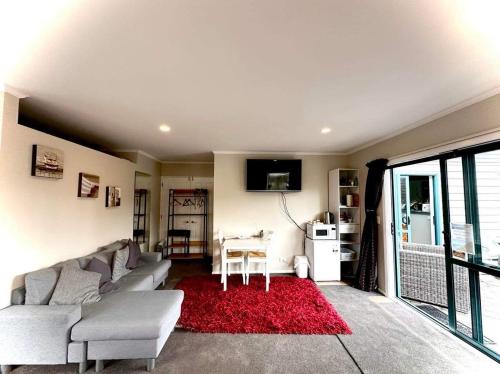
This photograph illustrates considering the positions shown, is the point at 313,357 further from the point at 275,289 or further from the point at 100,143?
the point at 100,143

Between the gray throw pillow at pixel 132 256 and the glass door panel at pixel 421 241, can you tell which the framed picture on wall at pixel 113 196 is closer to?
the gray throw pillow at pixel 132 256

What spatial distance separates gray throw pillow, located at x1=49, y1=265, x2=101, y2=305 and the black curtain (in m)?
3.80

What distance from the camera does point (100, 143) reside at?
3957mm

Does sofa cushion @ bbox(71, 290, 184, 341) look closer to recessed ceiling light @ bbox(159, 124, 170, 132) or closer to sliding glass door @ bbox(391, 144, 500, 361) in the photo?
recessed ceiling light @ bbox(159, 124, 170, 132)

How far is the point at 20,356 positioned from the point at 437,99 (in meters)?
4.48

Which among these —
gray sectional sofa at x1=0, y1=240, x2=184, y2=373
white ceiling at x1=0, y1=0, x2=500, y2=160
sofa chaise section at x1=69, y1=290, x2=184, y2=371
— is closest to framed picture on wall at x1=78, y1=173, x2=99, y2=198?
white ceiling at x1=0, y1=0, x2=500, y2=160

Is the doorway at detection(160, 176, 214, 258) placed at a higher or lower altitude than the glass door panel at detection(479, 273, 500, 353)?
higher

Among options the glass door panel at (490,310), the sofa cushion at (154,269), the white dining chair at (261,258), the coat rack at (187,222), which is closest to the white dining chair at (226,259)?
the white dining chair at (261,258)

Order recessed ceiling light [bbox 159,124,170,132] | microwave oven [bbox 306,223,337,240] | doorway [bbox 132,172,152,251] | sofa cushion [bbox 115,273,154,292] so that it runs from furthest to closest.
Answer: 1. doorway [bbox 132,172,152,251]
2. microwave oven [bbox 306,223,337,240]
3. recessed ceiling light [bbox 159,124,170,132]
4. sofa cushion [bbox 115,273,154,292]

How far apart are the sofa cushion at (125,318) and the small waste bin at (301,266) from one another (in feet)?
8.58

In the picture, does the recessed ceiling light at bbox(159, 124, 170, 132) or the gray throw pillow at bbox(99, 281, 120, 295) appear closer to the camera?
the gray throw pillow at bbox(99, 281, 120, 295)

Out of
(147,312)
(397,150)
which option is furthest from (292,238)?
(147,312)

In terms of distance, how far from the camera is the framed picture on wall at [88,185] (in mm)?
2949

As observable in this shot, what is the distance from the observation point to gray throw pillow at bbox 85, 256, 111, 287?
2615mm
